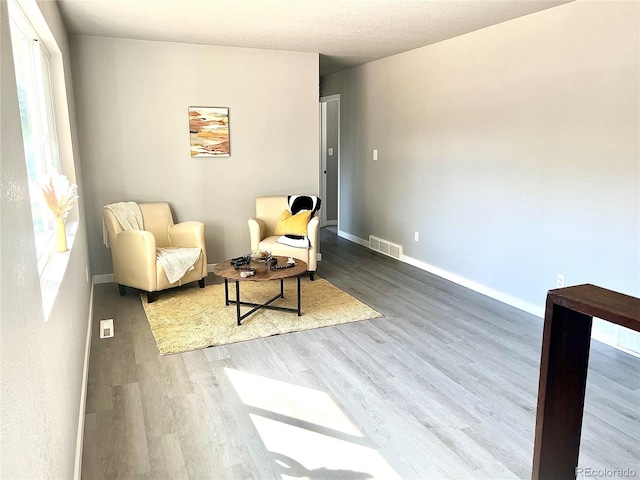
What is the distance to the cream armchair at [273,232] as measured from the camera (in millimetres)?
4723

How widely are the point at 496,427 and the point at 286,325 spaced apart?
176cm

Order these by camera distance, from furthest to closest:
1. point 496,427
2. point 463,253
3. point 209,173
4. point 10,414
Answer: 1. point 209,173
2. point 463,253
3. point 496,427
4. point 10,414

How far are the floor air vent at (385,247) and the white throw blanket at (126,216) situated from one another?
2906 millimetres

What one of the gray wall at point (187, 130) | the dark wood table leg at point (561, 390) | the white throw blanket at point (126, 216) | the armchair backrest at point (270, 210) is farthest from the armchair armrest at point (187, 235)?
the dark wood table leg at point (561, 390)

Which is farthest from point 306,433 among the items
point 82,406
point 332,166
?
point 332,166

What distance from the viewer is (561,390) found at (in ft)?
3.82

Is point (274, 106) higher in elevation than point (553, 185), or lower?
higher

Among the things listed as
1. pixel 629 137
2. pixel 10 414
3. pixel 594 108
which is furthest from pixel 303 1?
pixel 10 414

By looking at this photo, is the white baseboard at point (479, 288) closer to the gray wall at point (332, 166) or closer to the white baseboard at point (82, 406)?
the gray wall at point (332, 166)

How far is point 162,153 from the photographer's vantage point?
16.3 feet

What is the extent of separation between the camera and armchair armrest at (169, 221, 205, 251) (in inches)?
183

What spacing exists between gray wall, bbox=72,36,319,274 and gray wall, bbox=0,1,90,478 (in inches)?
129

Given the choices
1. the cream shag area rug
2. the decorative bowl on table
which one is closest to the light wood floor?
the cream shag area rug

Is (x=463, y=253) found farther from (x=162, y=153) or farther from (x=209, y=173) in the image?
(x=162, y=153)
